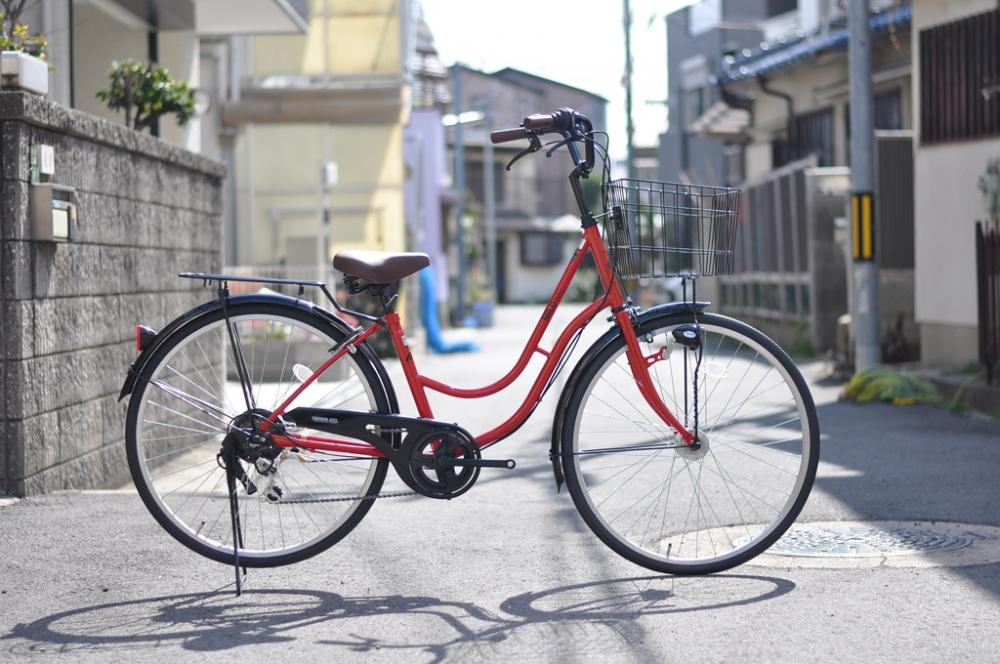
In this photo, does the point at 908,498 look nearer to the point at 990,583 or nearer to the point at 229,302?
the point at 990,583

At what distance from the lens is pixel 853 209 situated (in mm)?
10914

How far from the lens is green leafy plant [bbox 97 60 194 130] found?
7707 mm

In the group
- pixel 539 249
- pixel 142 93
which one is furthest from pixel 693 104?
pixel 142 93

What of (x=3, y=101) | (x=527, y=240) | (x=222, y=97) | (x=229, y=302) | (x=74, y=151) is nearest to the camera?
(x=229, y=302)

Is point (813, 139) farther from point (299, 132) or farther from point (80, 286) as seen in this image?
point (80, 286)

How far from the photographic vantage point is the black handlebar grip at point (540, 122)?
13.1ft

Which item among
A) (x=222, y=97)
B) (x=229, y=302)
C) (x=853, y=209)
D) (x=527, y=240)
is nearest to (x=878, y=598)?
(x=229, y=302)

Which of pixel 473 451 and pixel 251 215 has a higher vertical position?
pixel 251 215

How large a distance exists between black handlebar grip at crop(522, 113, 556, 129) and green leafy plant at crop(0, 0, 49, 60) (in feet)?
9.30

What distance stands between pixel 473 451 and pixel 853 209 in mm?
7651

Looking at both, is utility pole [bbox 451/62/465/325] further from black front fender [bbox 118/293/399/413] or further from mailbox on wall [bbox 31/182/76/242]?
black front fender [bbox 118/293/399/413]

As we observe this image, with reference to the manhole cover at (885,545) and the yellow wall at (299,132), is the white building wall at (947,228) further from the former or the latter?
the yellow wall at (299,132)

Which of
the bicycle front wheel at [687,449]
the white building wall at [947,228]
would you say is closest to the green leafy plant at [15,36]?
the bicycle front wheel at [687,449]

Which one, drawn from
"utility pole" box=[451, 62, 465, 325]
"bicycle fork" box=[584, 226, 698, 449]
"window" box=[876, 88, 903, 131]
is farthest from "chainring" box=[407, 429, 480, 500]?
"utility pole" box=[451, 62, 465, 325]
